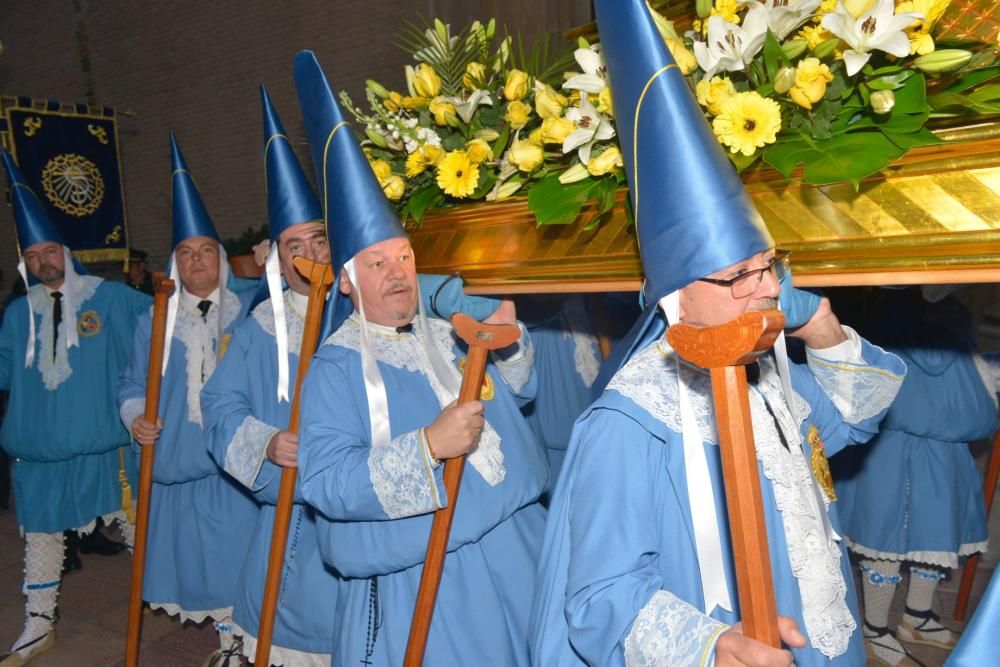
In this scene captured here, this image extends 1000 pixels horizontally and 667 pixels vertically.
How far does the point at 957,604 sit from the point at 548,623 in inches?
127

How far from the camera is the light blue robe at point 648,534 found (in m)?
1.40

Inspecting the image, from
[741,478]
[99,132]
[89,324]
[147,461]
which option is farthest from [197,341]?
[99,132]

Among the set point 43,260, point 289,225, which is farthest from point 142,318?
point 289,225

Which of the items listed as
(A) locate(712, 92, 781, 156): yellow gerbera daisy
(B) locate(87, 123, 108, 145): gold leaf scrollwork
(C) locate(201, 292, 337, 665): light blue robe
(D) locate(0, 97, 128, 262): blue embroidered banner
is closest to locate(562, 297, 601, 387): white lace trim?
(C) locate(201, 292, 337, 665): light blue robe

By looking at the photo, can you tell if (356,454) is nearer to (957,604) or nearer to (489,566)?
(489,566)

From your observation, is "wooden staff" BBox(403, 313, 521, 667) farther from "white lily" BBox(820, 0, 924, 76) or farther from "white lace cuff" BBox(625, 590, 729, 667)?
"white lily" BBox(820, 0, 924, 76)

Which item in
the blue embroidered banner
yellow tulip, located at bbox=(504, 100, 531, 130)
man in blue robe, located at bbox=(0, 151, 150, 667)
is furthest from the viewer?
the blue embroidered banner

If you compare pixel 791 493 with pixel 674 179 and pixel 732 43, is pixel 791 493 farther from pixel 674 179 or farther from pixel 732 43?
pixel 732 43

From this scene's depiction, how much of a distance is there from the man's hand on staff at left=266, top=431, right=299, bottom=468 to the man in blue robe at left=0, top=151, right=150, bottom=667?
6.75ft

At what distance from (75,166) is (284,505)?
6.19 m

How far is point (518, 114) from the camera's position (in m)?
2.09

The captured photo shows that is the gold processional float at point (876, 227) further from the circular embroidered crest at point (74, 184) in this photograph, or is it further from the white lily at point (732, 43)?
the circular embroidered crest at point (74, 184)

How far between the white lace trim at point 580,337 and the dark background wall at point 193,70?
13.5ft

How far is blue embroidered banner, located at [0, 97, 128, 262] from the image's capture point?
6.89 metres
